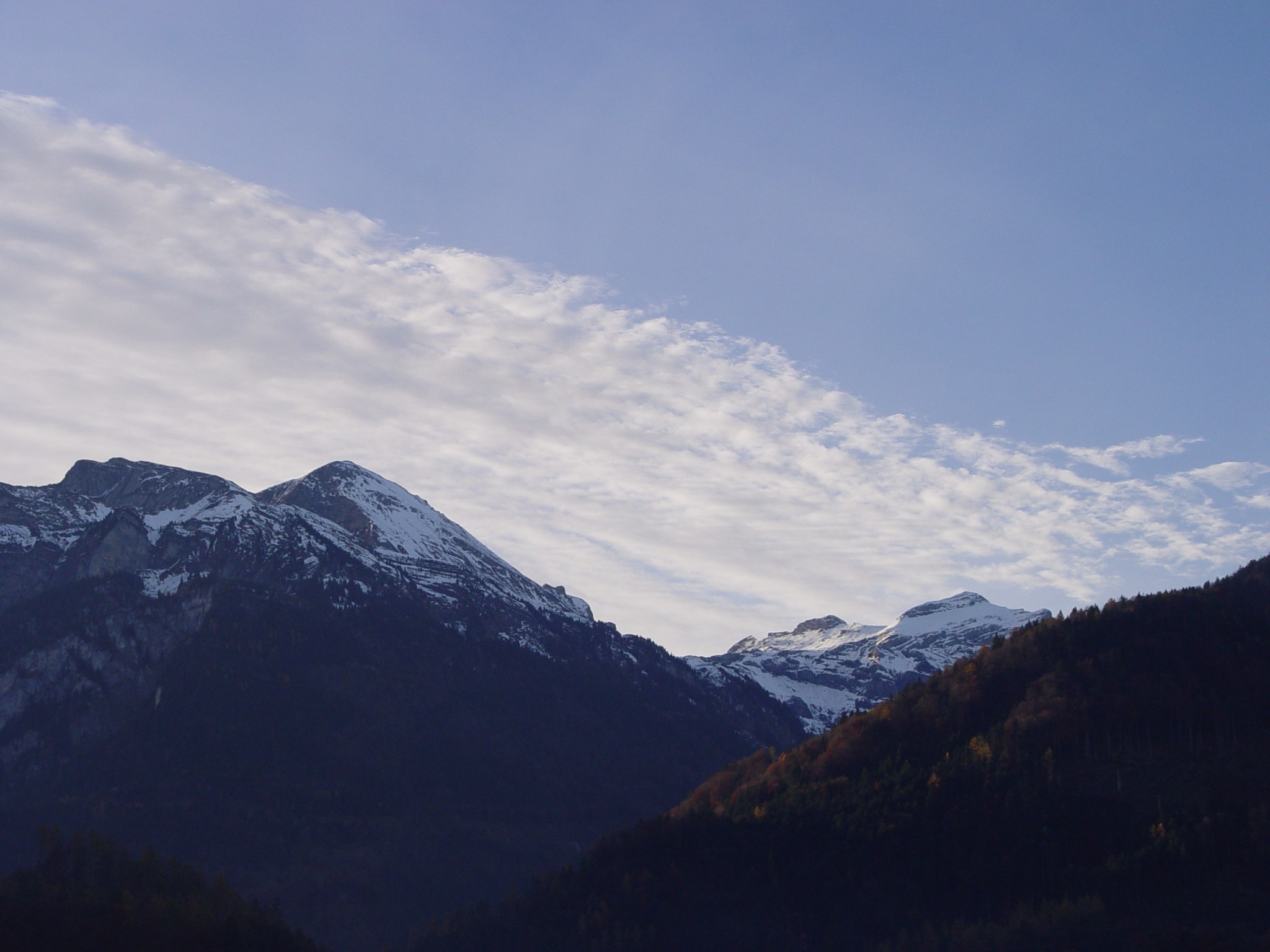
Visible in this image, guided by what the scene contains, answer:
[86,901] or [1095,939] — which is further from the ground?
[1095,939]

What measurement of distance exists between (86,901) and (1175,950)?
15761 centimetres

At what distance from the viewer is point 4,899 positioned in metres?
191

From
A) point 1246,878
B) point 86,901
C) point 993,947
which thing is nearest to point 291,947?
point 86,901

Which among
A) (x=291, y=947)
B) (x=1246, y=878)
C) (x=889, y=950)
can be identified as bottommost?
(x=291, y=947)

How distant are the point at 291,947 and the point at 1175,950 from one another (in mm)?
128508

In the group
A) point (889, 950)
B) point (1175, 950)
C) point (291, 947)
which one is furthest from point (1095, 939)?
point (291, 947)

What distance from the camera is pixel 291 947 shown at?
649 ft

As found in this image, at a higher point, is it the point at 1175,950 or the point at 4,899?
the point at 1175,950

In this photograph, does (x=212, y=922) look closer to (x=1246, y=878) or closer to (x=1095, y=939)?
(x=1095, y=939)

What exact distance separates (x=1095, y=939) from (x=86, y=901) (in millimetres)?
149478

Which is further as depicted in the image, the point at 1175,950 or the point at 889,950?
the point at 889,950

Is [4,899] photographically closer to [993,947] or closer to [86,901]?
[86,901]

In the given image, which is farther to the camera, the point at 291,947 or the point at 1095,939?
the point at 291,947

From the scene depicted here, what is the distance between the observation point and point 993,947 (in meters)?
188
